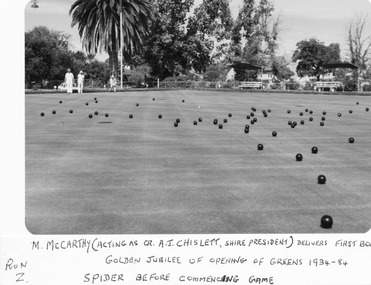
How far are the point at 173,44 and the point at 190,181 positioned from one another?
8777 centimetres

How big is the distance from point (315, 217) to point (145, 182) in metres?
4.31

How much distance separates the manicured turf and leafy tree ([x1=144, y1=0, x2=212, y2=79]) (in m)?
74.7

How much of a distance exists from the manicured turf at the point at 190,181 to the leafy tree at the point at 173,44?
74.7 meters

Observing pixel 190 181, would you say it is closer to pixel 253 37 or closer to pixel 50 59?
pixel 50 59

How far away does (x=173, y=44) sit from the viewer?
9762cm

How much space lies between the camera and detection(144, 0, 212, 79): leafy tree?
94419mm

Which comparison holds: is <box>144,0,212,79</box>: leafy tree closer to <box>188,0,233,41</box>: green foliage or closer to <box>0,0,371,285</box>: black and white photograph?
<box>188,0,233,41</box>: green foliage

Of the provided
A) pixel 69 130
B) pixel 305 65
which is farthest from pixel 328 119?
pixel 305 65

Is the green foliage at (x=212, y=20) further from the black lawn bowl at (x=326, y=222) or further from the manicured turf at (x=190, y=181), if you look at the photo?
the black lawn bowl at (x=326, y=222)

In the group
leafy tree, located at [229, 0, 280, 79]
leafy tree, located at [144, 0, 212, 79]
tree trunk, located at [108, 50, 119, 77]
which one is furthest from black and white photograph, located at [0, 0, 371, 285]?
leafy tree, located at [144, 0, 212, 79]

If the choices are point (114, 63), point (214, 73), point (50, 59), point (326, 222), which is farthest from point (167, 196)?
point (214, 73)

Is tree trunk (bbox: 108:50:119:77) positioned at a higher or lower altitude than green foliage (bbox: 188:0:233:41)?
lower

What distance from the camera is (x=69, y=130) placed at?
2120 cm
